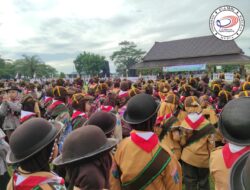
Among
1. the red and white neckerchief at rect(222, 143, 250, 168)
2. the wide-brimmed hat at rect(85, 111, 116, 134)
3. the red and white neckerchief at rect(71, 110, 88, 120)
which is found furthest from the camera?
the red and white neckerchief at rect(71, 110, 88, 120)

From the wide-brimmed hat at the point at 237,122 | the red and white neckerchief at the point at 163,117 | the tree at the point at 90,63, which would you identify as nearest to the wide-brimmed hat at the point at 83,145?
the wide-brimmed hat at the point at 237,122

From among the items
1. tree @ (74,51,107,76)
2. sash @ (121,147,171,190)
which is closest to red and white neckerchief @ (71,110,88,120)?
sash @ (121,147,171,190)

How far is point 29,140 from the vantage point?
2232 millimetres

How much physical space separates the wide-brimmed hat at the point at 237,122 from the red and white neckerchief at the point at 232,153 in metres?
0.23

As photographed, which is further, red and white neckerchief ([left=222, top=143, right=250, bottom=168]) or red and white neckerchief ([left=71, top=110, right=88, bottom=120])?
red and white neckerchief ([left=71, top=110, right=88, bottom=120])

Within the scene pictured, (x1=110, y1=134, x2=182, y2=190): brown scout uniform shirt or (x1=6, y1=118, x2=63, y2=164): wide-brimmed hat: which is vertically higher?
(x1=6, y1=118, x2=63, y2=164): wide-brimmed hat

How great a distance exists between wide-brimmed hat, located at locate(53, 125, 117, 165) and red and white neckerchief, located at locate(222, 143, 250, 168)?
1231mm

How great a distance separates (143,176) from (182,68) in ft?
106

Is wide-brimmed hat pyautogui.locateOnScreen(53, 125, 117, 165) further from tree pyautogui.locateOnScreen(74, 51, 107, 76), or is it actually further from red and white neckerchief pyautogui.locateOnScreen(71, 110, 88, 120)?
tree pyautogui.locateOnScreen(74, 51, 107, 76)

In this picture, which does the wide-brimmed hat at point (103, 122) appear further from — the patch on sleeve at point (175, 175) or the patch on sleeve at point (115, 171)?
the patch on sleeve at point (175, 175)

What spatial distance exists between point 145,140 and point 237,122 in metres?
0.97

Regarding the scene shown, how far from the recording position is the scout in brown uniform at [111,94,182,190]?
2.87 m

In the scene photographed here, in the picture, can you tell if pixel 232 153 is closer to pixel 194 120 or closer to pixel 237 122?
pixel 237 122

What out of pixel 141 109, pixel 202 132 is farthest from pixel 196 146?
pixel 141 109
